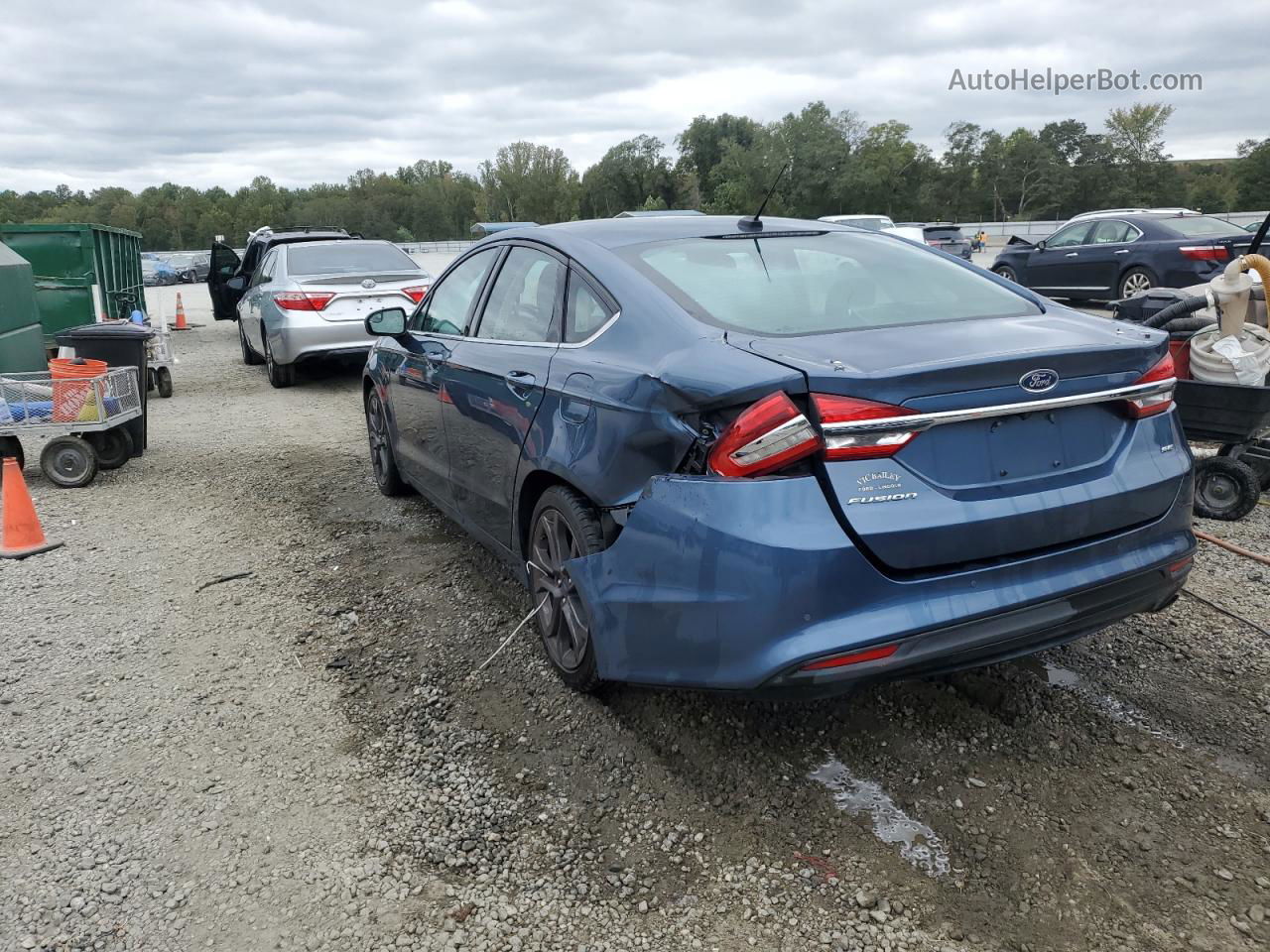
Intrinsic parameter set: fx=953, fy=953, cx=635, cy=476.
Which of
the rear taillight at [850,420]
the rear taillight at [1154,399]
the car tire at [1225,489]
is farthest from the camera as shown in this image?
the car tire at [1225,489]

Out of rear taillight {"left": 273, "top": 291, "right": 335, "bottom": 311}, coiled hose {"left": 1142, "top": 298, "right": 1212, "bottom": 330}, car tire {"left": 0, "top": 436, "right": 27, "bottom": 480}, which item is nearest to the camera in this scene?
coiled hose {"left": 1142, "top": 298, "right": 1212, "bottom": 330}

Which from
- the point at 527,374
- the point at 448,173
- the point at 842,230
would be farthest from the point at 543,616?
the point at 448,173

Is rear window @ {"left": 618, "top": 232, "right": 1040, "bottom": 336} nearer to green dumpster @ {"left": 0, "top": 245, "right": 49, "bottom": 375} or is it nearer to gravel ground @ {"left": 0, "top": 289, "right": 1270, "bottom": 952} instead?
gravel ground @ {"left": 0, "top": 289, "right": 1270, "bottom": 952}

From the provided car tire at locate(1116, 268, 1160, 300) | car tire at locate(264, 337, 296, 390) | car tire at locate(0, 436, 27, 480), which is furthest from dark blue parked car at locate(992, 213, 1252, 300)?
car tire at locate(0, 436, 27, 480)

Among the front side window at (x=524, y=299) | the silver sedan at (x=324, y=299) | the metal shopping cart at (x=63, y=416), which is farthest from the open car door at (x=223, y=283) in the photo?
the front side window at (x=524, y=299)

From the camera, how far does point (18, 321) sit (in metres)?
9.00

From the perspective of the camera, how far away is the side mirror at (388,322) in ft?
16.4

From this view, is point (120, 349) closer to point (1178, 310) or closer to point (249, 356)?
point (249, 356)

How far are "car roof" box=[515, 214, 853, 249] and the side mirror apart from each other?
47.6 inches

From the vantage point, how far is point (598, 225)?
3.85 meters

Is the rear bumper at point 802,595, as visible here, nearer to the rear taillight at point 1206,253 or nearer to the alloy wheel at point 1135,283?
the rear taillight at point 1206,253

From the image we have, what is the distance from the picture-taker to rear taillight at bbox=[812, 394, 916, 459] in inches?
92.0

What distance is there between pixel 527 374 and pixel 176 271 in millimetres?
46788

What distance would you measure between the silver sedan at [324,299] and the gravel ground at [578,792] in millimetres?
6157
